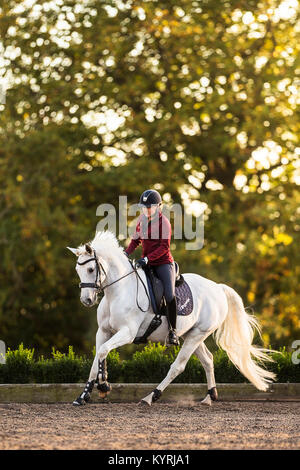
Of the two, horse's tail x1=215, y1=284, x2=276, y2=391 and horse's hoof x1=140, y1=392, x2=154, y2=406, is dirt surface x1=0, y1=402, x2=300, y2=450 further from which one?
horse's tail x1=215, y1=284, x2=276, y2=391

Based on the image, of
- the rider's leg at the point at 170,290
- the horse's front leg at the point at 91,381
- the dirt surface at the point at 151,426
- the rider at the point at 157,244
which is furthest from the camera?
the rider's leg at the point at 170,290

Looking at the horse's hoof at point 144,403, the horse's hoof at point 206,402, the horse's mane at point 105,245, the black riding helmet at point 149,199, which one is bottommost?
the horse's hoof at point 206,402

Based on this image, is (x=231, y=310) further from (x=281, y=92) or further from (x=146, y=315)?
(x=281, y=92)

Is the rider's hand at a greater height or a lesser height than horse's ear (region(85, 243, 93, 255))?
lesser

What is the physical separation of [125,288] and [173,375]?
4.04 ft

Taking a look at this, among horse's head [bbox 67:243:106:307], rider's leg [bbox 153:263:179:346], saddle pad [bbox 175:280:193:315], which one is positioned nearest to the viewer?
horse's head [bbox 67:243:106:307]

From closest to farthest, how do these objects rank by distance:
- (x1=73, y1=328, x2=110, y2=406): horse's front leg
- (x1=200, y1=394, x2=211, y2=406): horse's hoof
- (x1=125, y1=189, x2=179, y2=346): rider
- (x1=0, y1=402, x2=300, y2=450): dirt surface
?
(x1=0, y1=402, x2=300, y2=450): dirt surface, (x1=73, y1=328, x2=110, y2=406): horse's front leg, (x1=125, y1=189, x2=179, y2=346): rider, (x1=200, y1=394, x2=211, y2=406): horse's hoof

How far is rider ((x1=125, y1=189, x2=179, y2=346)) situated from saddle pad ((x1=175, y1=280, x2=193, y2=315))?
8.4 inches

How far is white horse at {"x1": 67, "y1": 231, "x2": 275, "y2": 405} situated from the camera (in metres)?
8.89

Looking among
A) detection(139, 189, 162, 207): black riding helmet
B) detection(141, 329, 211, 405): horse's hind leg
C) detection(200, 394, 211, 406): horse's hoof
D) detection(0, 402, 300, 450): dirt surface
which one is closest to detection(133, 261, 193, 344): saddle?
detection(141, 329, 211, 405): horse's hind leg

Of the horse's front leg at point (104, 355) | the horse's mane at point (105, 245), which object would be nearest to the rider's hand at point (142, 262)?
the horse's mane at point (105, 245)

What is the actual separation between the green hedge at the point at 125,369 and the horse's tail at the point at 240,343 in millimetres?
306

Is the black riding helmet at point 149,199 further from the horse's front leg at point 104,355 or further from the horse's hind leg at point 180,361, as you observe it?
the horse's hind leg at point 180,361

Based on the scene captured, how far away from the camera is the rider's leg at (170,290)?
936cm
